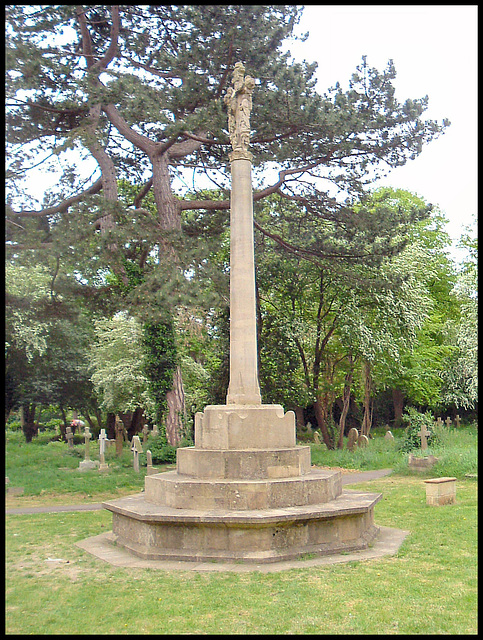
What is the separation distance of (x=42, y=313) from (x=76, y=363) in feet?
55.0

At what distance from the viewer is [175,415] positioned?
20734 mm

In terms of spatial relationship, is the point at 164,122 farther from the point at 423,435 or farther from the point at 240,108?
the point at 423,435

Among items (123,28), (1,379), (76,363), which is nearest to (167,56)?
(123,28)

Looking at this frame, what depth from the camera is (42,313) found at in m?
18.4

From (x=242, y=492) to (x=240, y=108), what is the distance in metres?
7.32

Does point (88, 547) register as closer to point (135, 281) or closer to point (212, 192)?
point (135, 281)

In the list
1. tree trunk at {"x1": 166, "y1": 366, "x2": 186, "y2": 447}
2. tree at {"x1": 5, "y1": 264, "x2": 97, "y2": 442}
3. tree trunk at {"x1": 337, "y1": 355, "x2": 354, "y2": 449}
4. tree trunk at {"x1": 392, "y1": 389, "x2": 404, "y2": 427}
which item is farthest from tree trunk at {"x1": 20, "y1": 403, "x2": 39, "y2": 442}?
tree trunk at {"x1": 392, "y1": 389, "x2": 404, "y2": 427}

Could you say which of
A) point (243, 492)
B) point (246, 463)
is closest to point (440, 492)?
point (246, 463)

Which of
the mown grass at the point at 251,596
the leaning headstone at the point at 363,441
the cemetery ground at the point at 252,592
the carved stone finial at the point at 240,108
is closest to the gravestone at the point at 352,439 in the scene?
the leaning headstone at the point at 363,441

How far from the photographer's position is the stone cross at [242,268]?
10.7 meters

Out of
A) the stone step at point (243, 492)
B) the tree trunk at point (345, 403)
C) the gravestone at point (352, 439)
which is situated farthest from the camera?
the tree trunk at point (345, 403)

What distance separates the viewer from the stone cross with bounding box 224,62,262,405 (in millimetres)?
10727

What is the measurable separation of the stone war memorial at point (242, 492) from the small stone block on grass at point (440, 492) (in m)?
2.86

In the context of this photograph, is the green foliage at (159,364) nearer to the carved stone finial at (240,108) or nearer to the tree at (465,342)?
the carved stone finial at (240,108)
